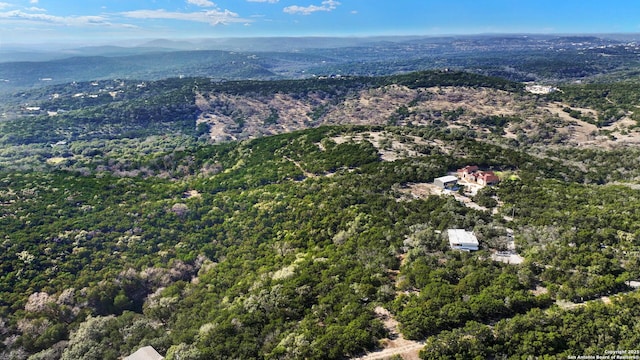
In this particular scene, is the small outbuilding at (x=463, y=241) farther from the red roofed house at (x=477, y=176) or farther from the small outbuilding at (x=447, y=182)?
the red roofed house at (x=477, y=176)

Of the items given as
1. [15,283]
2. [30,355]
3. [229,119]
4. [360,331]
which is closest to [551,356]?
[360,331]

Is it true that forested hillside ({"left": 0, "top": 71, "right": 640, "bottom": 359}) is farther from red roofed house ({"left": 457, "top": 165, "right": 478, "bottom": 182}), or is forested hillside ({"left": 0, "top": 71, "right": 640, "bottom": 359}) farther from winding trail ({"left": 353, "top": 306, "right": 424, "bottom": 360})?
red roofed house ({"left": 457, "top": 165, "right": 478, "bottom": 182})

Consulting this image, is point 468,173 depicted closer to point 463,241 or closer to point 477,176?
point 477,176

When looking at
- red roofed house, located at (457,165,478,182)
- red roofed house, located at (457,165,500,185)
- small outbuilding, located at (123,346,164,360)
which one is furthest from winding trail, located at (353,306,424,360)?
red roofed house, located at (457,165,478,182)

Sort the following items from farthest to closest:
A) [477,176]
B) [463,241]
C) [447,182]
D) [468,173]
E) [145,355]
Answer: [468,173]
[477,176]
[447,182]
[463,241]
[145,355]

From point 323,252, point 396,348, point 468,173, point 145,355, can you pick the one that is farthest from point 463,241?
point 145,355

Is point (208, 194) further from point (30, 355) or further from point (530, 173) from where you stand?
point (530, 173)
